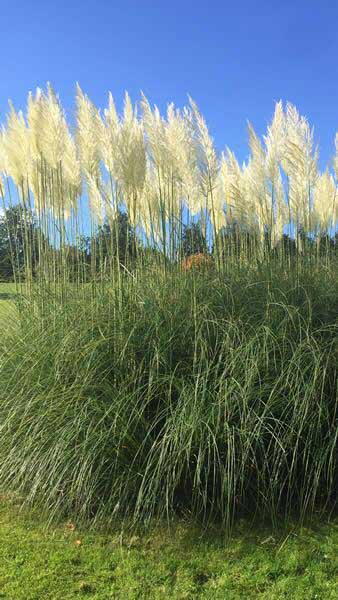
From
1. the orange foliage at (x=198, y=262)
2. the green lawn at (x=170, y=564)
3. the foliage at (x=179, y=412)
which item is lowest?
the green lawn at (x=170, y=564)

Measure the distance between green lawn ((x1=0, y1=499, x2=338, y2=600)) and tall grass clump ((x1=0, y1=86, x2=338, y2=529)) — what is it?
160 millimetres

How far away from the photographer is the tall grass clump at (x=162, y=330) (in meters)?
3.13

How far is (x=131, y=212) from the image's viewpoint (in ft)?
16.2

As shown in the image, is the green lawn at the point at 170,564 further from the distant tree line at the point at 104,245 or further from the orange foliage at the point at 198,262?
the distant tree line at the point at 104,245

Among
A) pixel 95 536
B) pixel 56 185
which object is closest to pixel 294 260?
pixel 56 185

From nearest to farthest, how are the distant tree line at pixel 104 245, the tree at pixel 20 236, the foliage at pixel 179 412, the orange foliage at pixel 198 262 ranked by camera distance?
1. the foliage at pixel 179 412
2. the orange foliage at pixel 198 262
3. the distant tree line at pixel 104 245
4. the tree at pixel 20 236

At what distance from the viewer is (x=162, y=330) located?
371 centimetres

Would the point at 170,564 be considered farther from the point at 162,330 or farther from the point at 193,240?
the point at 193,240

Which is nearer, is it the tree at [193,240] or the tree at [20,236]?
the tree at [193,240]

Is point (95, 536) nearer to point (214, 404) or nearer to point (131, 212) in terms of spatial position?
point (214, 404)

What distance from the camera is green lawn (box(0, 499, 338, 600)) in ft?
8.54

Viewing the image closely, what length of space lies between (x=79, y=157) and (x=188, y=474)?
3106 mm

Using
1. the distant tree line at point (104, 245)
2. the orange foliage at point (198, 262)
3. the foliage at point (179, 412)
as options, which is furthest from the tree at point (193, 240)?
the foliage at point (179, 412)

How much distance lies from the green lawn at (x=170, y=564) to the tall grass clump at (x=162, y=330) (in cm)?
16
